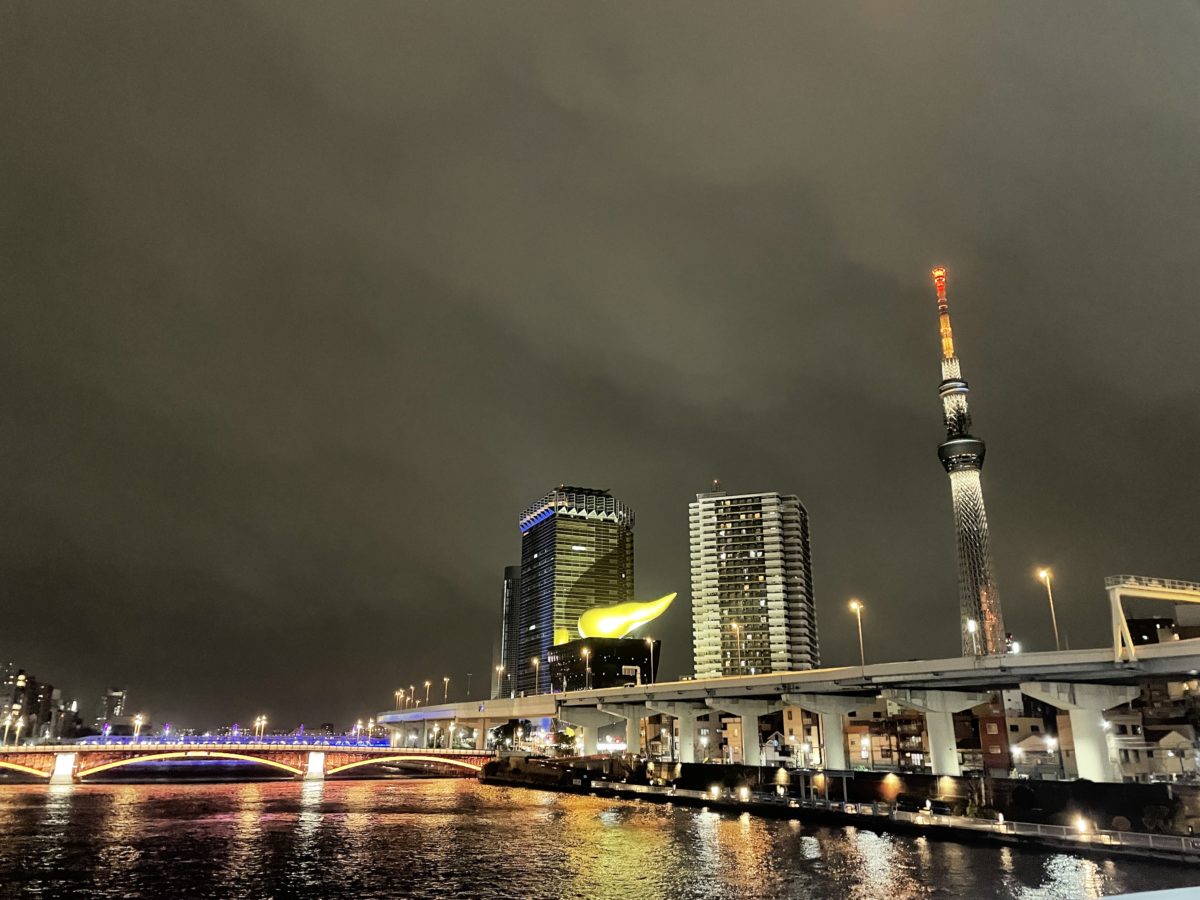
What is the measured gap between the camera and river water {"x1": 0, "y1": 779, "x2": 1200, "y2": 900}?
38906mm

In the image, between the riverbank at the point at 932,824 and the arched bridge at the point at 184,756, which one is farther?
the arched bridge at the point at 184,756

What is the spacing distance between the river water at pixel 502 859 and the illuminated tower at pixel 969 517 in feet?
372

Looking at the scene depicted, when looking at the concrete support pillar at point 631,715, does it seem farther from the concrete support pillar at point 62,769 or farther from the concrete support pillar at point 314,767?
the concrete support pillar at point 62,769

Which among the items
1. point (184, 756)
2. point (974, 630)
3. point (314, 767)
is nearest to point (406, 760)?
point (314, 767)

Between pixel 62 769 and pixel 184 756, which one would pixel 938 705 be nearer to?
pixel 184 756

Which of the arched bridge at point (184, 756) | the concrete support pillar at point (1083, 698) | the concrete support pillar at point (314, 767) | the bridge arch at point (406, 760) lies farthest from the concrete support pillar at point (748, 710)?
the concrete support pillar at point (314, 767)

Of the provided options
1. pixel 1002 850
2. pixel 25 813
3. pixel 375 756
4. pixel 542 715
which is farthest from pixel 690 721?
pixel 25 813

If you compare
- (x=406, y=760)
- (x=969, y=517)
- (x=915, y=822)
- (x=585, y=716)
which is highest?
(x=969, y=517)

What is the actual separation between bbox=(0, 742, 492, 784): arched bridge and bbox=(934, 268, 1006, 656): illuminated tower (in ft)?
359

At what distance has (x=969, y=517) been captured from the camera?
165m

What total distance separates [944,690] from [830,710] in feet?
44.8

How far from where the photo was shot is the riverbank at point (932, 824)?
138 feet

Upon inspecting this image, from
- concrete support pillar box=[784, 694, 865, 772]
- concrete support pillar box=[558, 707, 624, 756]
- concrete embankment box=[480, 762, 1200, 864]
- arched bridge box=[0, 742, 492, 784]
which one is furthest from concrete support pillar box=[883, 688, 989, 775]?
arched bridge box=[0, 742, 492, 784]

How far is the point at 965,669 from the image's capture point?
6006cm
